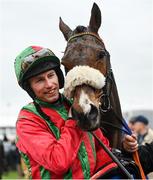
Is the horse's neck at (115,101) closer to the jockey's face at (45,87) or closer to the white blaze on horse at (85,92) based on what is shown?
the white blaze on horse at (85,92)

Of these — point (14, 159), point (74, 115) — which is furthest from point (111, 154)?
point (14, 159)

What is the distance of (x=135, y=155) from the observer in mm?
4172

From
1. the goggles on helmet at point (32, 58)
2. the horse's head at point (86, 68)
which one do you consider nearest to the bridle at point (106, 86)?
the horse's head at point (86, 68)

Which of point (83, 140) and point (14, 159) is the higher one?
point (83, 140)

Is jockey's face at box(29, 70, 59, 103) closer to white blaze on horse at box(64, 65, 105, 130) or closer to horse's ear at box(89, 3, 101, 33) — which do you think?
white blaze on horse at box(64, 65, 105, 130)

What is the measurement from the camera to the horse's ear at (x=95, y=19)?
178 inches

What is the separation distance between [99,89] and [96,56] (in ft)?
1.20

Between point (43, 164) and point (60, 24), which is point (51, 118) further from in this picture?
point (60, 24)

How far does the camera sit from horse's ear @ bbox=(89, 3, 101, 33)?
4.52 m

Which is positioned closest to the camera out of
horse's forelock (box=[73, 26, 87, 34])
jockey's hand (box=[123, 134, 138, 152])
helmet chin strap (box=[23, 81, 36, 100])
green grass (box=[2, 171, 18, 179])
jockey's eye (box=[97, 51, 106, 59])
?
helmet chin strap (box=[23, 81, 36, 100])

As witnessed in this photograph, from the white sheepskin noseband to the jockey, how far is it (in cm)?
9

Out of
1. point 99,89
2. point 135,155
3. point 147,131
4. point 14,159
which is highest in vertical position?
point 99,89

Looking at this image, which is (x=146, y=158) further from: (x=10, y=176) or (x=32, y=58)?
(x=10, y=176)

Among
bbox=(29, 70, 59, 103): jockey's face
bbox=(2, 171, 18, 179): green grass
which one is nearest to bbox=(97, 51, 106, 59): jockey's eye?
bbox=(29, 70, 59, 103): jockey's face
